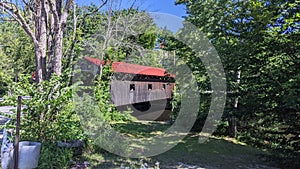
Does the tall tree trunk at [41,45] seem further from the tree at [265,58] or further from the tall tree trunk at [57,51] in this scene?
the tree at [265,58]

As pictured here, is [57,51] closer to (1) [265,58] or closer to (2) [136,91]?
(1) [265,58]

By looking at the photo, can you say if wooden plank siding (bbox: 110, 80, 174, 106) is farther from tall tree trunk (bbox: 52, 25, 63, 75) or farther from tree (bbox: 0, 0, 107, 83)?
tall tree trunk (bbox: 52, 25, 63, 75)

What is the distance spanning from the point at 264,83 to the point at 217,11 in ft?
10.6

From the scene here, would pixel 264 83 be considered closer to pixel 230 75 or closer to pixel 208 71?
pixel 230 75

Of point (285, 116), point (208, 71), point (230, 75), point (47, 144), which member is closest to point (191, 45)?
point (208, 71)

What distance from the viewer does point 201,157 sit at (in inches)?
205

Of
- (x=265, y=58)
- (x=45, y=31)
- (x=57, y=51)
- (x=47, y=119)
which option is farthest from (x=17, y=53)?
(x=265, y=58)

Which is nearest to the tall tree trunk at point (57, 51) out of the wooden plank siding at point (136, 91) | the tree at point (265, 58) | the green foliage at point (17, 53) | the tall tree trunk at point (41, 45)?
the tall tree trunk at point (41, 45)

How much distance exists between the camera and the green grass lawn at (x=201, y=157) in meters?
4.27

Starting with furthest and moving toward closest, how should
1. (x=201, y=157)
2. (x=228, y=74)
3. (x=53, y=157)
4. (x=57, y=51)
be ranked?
(x=228, y=74) → (x=201, y=157) → (x=57, y=51) → (x=53, y=157)

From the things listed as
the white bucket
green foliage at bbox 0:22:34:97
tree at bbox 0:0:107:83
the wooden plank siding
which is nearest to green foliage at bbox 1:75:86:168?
the white bucket

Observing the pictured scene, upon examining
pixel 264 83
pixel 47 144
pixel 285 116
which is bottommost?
pixel 47 144

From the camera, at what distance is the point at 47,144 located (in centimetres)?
379

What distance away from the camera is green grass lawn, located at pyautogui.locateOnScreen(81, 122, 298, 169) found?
4273 mm
